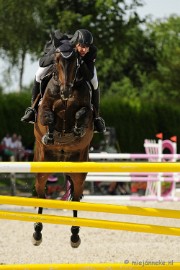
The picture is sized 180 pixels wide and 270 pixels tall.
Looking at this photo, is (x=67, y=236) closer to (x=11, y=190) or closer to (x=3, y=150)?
(x=11, y=190)

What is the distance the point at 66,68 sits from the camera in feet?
24.0

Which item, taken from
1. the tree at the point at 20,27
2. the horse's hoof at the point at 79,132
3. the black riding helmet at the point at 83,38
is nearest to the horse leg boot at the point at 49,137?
the horse's hoof at the point at 79,132

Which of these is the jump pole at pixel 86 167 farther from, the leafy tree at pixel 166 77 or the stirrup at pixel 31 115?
the leafy tree at pixel 166 77

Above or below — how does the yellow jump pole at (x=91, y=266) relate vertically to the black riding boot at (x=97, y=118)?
below

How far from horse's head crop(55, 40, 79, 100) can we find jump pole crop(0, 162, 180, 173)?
1.56 meters

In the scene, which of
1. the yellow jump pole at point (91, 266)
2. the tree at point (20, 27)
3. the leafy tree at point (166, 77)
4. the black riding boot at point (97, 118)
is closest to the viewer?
the yellow jump pole at point (91, 266)

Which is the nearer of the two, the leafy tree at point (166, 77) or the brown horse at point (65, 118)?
the brown horse at point (65, 118)

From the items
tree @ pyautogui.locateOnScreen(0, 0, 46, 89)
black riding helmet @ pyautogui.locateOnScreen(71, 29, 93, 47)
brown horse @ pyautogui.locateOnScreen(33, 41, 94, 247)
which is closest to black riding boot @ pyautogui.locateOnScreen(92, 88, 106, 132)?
brown horse @ pyautogui.locateOnScreen(33, 41, 94, 247)

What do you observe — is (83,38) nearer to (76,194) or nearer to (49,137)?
(49,137)

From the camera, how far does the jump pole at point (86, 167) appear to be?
573cm

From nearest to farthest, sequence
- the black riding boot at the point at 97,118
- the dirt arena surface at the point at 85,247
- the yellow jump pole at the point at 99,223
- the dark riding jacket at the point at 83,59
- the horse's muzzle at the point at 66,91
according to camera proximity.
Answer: the yellow jump pole at the point at 99,223, the horse's muzzle at the point at 66,91, the dark riding jacket at the point at 83,59, the black riding boot at the point at 97,118, the dirt arena surface at the point at 85,247

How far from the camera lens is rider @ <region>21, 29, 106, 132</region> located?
760 cm

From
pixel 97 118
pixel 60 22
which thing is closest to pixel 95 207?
pixel 97 118

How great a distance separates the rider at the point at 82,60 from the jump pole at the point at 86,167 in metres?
2.06
